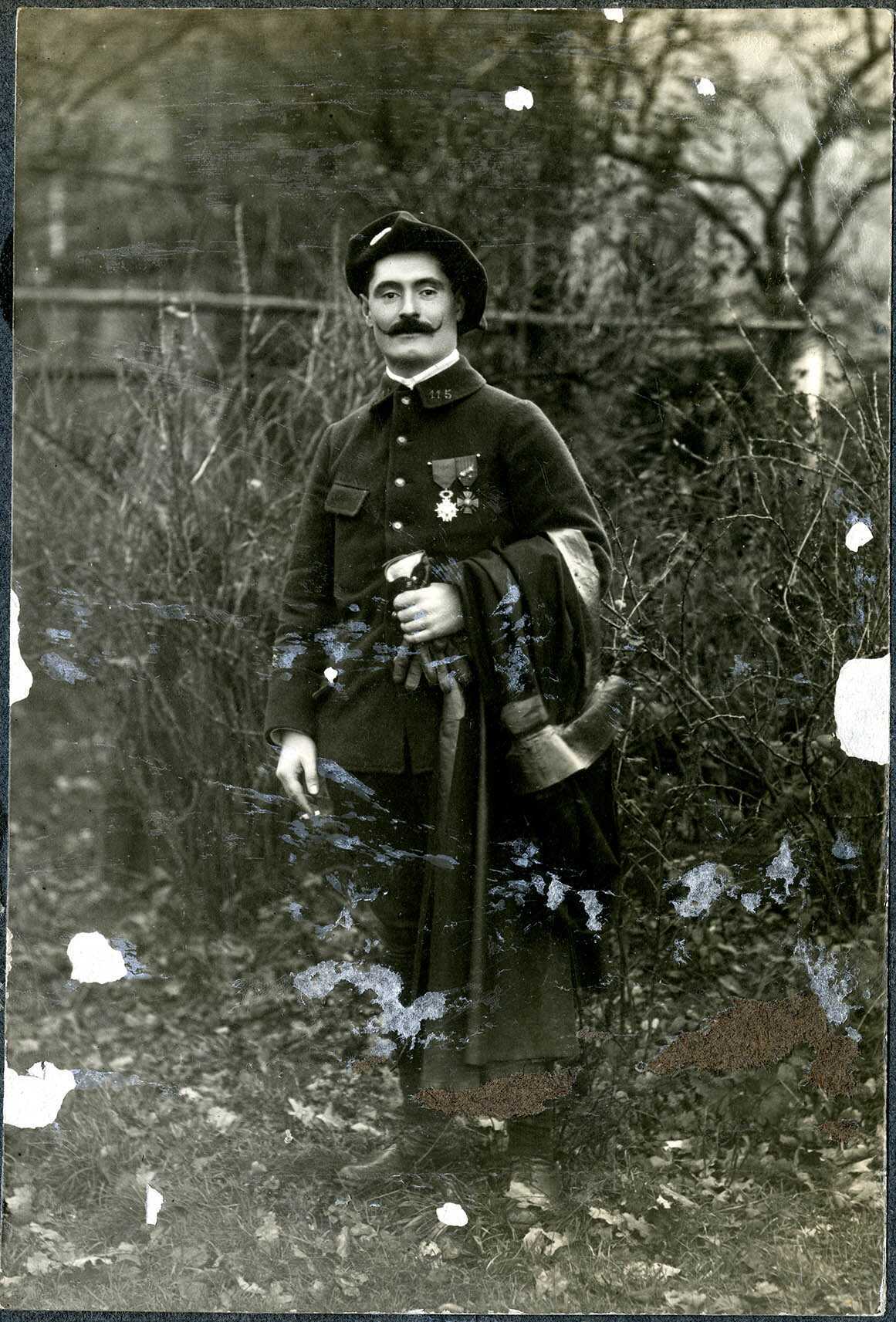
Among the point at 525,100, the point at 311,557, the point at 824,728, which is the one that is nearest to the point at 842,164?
the point at 525,100

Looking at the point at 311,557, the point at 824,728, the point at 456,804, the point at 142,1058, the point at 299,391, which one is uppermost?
the point at 299,391

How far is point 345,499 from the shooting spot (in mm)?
2768

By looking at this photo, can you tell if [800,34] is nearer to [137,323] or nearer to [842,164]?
[842,164]

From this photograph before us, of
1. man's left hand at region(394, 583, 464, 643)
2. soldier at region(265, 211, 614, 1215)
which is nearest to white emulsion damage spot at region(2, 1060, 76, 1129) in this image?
soldier at region(265, 211, 614, 1215)

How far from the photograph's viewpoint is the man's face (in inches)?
108

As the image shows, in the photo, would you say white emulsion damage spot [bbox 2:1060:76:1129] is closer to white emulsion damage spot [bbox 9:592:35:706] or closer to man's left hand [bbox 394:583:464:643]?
white emulsion damage spot [bbox 9:592:35:706]

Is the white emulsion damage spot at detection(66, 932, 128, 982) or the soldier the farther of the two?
the white emulsion damage spot at detection(66, 932, 128, 982)

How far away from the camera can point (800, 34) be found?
2.82 metres

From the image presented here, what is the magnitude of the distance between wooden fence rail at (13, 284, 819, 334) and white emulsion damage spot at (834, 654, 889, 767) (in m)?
0.83

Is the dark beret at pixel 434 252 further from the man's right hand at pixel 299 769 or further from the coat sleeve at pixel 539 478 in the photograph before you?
the man's right hand at pixel 299 769

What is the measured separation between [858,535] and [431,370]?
1091mm

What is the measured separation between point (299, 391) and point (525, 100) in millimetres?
866

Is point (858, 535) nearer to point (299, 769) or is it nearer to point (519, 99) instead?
point (519, 99)

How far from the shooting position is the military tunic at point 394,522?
2727 millimetres
